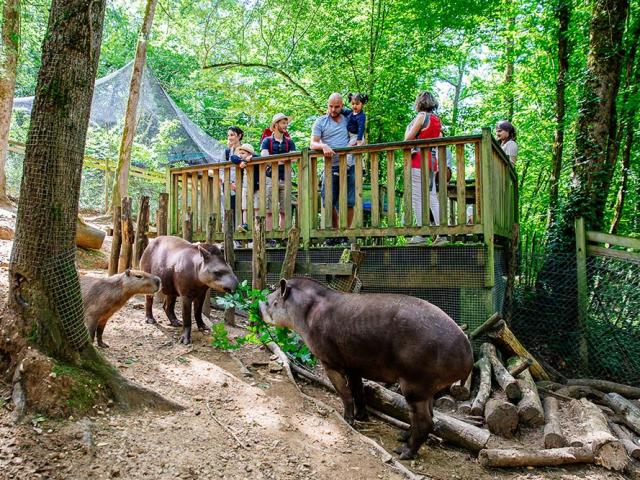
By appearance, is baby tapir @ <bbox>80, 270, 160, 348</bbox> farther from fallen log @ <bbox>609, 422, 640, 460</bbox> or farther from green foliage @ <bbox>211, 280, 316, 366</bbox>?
fallen log @ <bbox>609, 422, 640, 460</bbox>

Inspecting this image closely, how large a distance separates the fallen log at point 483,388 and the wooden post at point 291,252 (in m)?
2.53

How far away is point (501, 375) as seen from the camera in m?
5.74

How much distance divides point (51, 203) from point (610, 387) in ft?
22.1

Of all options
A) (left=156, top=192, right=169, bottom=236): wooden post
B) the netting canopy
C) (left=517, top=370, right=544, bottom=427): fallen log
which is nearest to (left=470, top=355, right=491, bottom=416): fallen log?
(left=517, top=370, right=544, bottom=427): fallen log

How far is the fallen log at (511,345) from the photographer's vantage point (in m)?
6.31

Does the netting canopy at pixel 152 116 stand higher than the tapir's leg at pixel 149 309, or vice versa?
the netting canopy at pixel 152 116

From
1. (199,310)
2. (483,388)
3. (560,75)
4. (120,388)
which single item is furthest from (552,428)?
(560,75)

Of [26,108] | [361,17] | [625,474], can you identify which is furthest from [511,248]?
[26,108]

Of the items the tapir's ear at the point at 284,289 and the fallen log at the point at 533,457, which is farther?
the tapir's ear at the point at 284,289

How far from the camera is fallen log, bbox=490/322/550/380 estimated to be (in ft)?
20.7

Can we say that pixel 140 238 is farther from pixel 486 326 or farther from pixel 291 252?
pixel 486 326

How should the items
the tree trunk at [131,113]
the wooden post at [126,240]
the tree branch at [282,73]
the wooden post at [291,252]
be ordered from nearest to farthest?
the wooden post at [291,252], the wooden post at [126,240], the tree trunk at [131,113], the tree branch at [282,73]

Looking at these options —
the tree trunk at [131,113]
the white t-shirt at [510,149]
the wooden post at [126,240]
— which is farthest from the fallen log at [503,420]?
the tree trunk at [131,113]

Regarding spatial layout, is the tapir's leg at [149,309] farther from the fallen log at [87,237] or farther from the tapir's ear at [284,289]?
the fallen log at [87,237]
